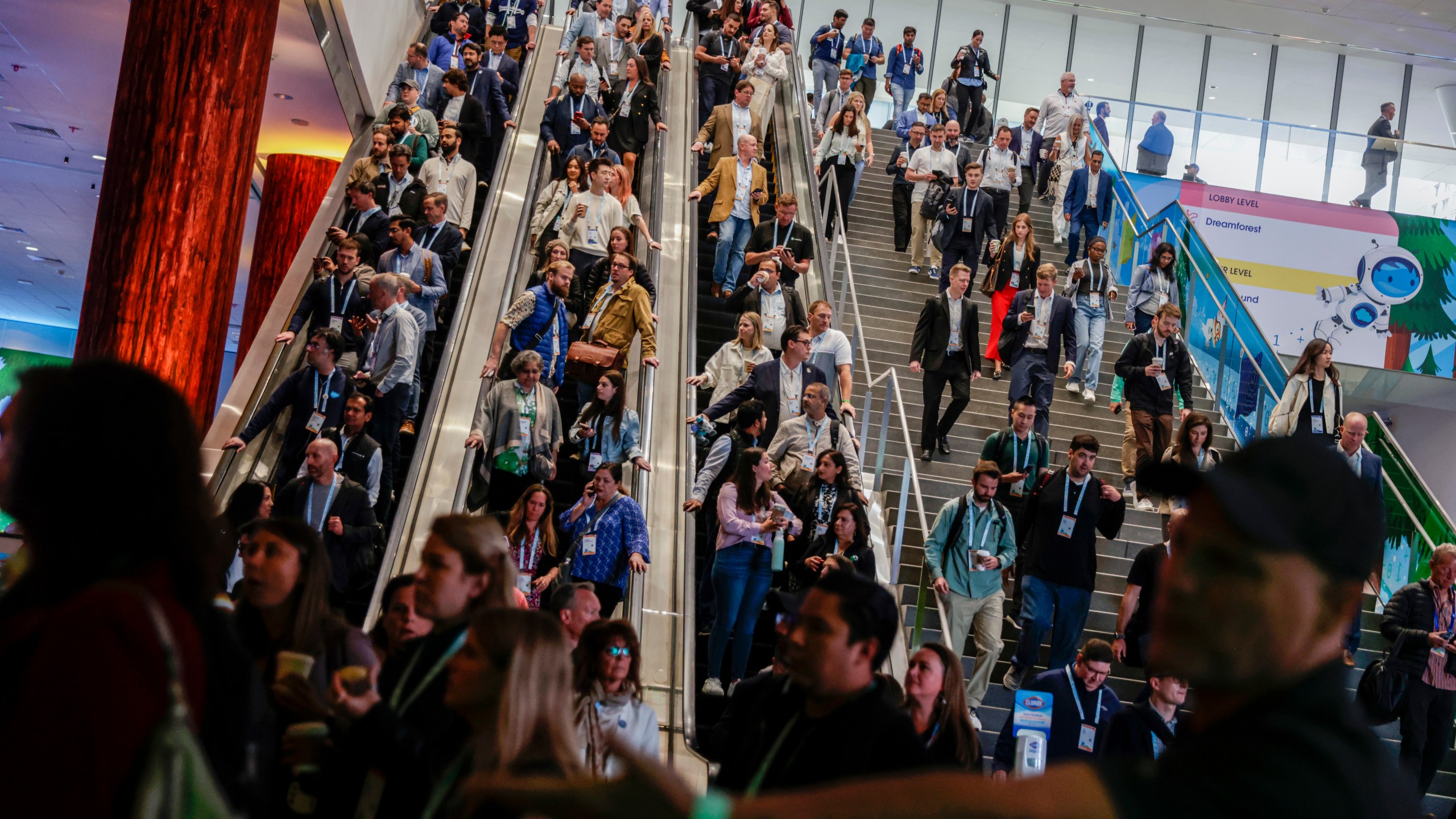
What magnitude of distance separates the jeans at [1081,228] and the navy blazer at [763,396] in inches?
252

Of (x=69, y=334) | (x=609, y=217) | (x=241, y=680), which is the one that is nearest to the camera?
(x=241, y=680)

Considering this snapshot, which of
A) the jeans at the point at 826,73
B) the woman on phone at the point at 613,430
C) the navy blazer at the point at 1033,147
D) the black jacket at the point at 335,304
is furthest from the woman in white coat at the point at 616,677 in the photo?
the jeans at the point at 826,73

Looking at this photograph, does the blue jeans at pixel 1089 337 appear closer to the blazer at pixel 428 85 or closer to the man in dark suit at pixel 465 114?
the man in dark suit at pixel 465 114

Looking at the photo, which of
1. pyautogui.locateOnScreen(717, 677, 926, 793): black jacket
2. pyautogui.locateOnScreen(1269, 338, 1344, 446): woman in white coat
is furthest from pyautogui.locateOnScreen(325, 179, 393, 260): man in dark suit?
pyautogui.locateOnScreen(717, 677, 926, 793): black jacket

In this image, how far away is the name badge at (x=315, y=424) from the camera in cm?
869

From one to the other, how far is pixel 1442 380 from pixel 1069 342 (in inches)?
462

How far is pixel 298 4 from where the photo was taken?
13766 mm

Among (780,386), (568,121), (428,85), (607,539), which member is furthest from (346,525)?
(428,85)

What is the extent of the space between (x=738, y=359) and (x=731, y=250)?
9.05 ft

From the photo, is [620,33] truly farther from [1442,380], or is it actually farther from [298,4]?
[1442,380]

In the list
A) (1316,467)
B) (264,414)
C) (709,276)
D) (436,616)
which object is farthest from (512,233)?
(1316,467)

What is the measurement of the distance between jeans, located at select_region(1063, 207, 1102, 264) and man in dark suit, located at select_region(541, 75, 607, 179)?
215 inches

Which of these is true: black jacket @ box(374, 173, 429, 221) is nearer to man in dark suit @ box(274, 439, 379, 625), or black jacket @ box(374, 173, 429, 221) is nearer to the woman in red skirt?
man in dark suit @ box(274, 439, 379, 625)

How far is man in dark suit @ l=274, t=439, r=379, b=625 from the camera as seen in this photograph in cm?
778
